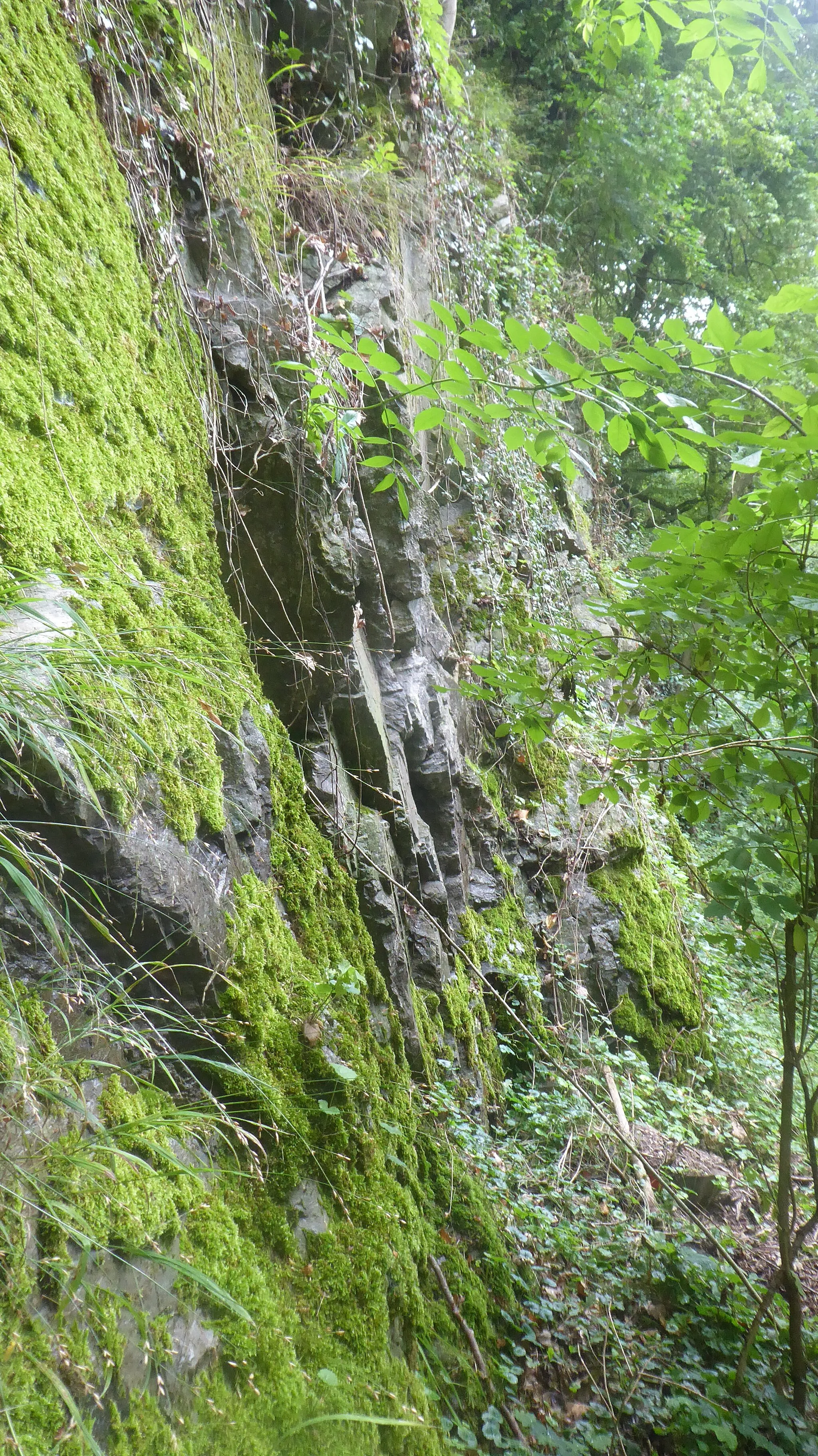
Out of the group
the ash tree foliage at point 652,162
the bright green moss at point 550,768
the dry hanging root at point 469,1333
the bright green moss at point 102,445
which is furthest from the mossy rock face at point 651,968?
the ash tree foliage at point 652,162

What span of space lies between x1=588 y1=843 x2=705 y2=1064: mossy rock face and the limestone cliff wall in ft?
3.24

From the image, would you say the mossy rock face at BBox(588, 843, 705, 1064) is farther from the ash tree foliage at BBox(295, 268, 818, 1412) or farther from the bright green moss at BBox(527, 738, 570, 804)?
the ash tree foliage at BBox(295, 268, 818, 1412)

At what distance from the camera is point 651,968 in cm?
499

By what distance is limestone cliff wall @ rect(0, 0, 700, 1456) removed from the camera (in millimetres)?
1308

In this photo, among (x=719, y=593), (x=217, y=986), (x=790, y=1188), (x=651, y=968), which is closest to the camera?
(x=217, y=986)

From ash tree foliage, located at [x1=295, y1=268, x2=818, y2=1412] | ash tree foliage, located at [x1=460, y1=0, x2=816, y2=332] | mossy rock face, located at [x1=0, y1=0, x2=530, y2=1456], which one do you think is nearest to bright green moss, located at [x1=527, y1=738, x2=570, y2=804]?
ash tree foliage, located at [x1=295, y1=268, x2=818, y2=1412]

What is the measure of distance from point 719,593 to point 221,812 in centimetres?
140

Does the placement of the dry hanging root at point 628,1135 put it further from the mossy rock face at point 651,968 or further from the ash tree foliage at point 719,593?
the ash tree foliage at point 719,593

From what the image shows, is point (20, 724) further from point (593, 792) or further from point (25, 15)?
point (25, 15)

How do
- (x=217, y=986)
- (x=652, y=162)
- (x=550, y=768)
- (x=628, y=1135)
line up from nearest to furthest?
(x=217, y=986) < (x=628, y=1135) < (x=550, y=768) < (x=652, y=162)

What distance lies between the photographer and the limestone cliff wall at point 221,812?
1308 mm

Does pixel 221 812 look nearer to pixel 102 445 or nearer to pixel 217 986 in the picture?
pixel 217 986

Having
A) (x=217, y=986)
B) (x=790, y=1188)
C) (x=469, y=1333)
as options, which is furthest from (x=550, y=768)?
(x=217, y=986)

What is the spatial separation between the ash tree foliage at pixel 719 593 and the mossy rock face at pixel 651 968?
2.40 meters
